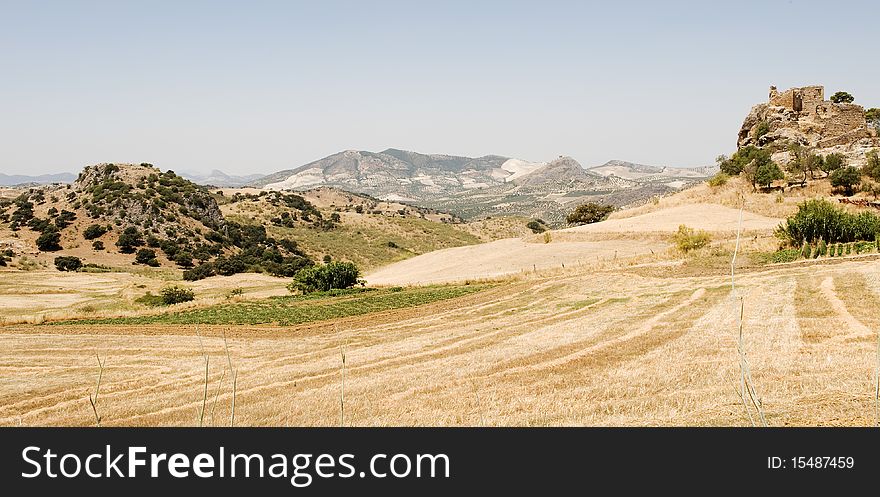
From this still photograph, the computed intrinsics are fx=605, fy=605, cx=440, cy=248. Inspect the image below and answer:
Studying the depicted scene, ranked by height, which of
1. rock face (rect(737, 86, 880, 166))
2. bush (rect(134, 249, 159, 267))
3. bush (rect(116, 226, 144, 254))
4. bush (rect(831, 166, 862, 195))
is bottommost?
bush (rect(134, 249, 159, 267))

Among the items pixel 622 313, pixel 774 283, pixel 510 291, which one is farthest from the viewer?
pixel 510 291

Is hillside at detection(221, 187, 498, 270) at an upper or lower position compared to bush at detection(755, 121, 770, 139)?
lower

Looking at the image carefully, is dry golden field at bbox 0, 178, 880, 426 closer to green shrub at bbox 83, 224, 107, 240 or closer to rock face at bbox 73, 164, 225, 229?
green shrub at bbox 83, 224, 107, 240

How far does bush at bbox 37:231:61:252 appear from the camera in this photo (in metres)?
90.9

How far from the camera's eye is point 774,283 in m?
27.2

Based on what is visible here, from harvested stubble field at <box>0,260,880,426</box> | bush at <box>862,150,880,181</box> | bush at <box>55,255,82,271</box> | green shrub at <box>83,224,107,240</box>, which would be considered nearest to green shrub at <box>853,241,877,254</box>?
harvested stubble field at <box>0,260,880,426</box>

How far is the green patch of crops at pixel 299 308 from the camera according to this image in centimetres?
3228

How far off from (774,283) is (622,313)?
7965 millimetres

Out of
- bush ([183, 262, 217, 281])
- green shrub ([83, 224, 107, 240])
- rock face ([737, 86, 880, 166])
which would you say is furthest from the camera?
green shrub ([83, 224, 107, 240])

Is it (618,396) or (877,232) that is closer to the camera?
(618,396)

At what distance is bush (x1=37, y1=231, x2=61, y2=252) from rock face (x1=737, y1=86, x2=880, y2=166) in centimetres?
10032

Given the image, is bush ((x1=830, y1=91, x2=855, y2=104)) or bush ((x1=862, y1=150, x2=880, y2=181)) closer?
bush ((x1=862, y1=150, x2=880, y2=181))
